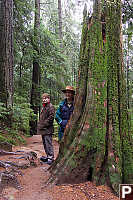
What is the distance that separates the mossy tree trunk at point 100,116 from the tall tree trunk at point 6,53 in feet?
16.9

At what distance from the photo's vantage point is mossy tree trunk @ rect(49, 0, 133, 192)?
12.3ft

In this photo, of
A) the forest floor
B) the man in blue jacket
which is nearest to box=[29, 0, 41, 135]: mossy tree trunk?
the man in blue jacket

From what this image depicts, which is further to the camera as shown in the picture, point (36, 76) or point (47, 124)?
point (36, 76)

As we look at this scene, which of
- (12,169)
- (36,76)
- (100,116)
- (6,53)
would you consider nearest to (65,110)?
(100,116)

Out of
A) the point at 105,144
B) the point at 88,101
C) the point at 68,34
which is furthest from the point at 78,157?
the point at 68,34

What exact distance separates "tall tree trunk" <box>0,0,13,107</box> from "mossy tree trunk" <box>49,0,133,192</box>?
515 cm

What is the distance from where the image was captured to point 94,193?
342 cm

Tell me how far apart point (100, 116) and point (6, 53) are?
634 cm

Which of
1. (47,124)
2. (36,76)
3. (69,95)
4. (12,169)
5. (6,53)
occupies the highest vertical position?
(6,53)

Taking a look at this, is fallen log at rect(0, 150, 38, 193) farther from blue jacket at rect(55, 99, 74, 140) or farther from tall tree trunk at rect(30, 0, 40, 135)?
tall tree trunk at rect(30, 0, 40, 135)

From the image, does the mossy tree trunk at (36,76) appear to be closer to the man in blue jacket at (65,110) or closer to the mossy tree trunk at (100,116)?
the man in blue jacket at (65,110)

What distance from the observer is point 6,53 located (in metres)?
8.79

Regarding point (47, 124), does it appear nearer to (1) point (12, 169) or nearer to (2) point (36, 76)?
(1) point (12, 169)

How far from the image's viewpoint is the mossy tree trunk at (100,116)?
3.76 m
